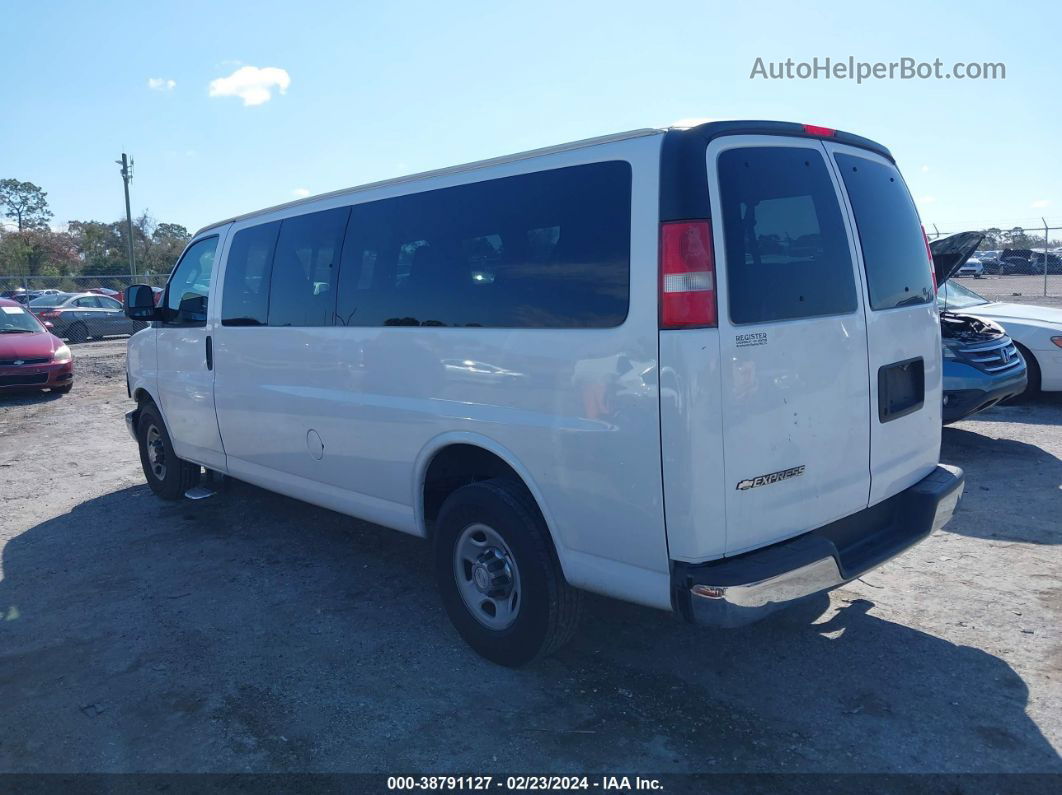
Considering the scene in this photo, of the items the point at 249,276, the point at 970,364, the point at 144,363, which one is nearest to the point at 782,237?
the point at 249,276

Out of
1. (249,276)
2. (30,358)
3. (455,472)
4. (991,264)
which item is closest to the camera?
(455,472)

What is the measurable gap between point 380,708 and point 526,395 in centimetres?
150

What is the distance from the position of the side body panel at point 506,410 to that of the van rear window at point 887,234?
3.74ft

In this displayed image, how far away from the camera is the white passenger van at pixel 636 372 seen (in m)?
2.99

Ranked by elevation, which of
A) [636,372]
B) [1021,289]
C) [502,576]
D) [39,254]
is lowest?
[502,576]

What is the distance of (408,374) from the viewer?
162 inches

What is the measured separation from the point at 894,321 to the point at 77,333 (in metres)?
25.4

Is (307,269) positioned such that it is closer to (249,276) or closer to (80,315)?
(249,276)

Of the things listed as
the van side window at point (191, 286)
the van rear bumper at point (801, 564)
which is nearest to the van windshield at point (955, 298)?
the van rear bumper at point (801, 564)

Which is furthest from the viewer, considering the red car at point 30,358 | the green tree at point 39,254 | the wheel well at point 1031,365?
the green tree at point 39,254

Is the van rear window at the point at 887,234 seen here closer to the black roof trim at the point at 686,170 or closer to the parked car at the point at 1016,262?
the black roof trim at the point at 686,170

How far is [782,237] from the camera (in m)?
3.25

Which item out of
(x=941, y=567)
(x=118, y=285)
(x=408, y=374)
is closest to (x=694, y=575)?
(x=408, y=374)

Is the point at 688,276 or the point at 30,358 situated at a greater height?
the point at 688,276
